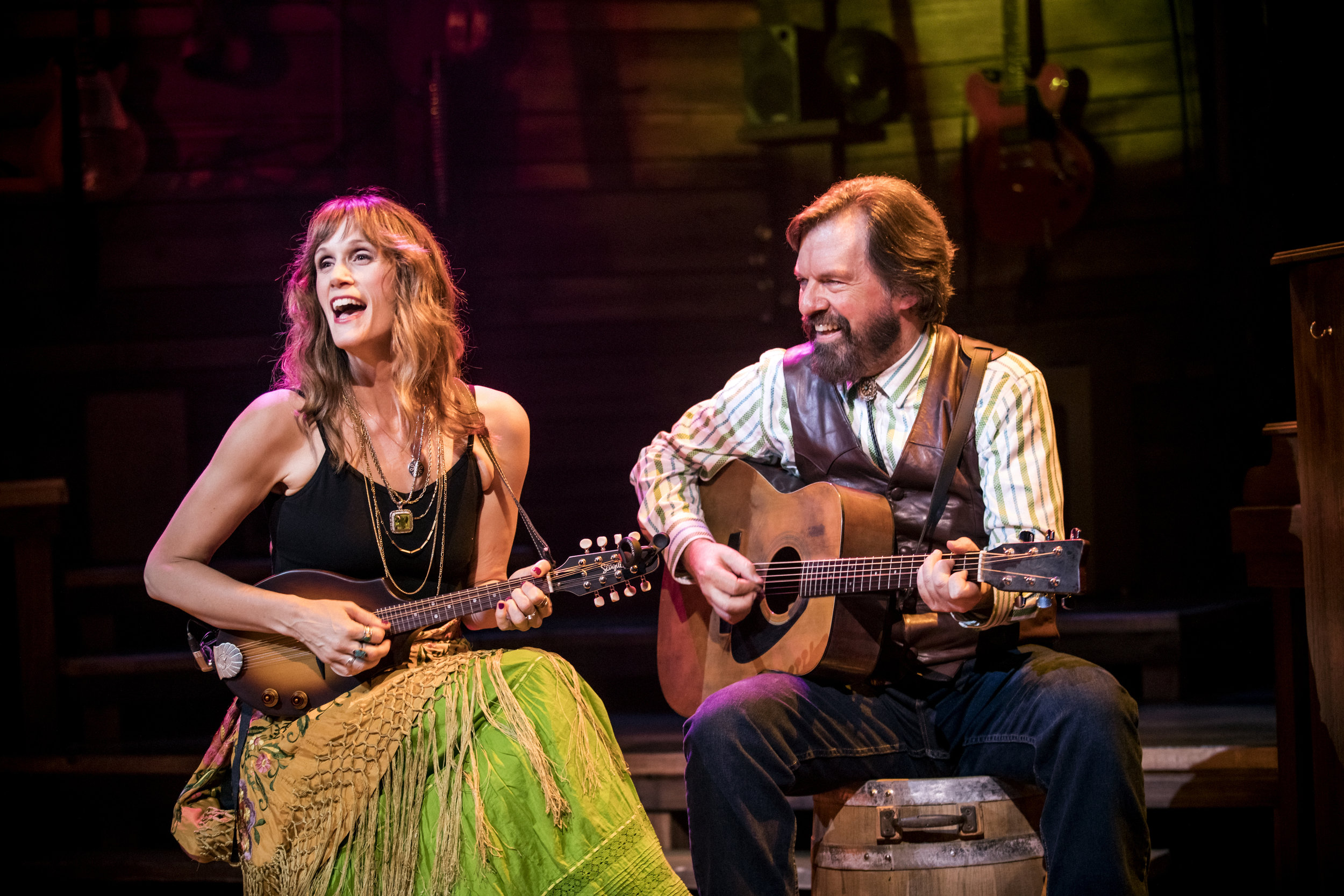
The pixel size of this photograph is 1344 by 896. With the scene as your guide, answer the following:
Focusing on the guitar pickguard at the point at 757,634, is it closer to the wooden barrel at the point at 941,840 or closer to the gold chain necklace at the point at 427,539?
the wooden barrel at the point at 941,840

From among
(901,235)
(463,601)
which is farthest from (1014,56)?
(463,601)

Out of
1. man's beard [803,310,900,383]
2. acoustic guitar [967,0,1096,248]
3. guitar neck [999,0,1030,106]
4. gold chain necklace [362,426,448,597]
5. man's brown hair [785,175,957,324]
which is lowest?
gold chain necklace [362,426,448,597]

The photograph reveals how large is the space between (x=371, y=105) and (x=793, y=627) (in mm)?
4010

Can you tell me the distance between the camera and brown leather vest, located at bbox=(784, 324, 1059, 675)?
2641 millimetres

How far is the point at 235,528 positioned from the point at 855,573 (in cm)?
146

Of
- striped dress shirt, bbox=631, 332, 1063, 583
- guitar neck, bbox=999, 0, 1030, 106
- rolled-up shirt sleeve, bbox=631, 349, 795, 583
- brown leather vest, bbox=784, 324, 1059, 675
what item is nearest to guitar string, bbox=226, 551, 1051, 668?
brown leather vest, bbox=784, 324, 1059, 675

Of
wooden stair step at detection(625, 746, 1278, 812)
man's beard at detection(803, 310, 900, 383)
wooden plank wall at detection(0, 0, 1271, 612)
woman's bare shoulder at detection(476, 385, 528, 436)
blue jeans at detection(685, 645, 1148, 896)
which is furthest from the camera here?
wooden plank wall at detection(0, 0, 1271, 612)

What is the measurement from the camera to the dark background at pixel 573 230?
534 centimetres

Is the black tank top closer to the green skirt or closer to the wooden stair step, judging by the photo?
the green skirt

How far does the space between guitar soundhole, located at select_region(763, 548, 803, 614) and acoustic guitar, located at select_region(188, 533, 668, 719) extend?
29cm

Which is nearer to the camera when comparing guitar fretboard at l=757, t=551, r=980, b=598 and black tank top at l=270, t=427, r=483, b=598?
guitar fretboard at l=757, t=551, r=980, b=598

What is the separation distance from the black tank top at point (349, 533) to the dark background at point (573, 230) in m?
2.47

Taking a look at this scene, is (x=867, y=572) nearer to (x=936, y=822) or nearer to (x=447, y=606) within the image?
(x=936, y=822)

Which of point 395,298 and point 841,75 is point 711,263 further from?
point 395,298
